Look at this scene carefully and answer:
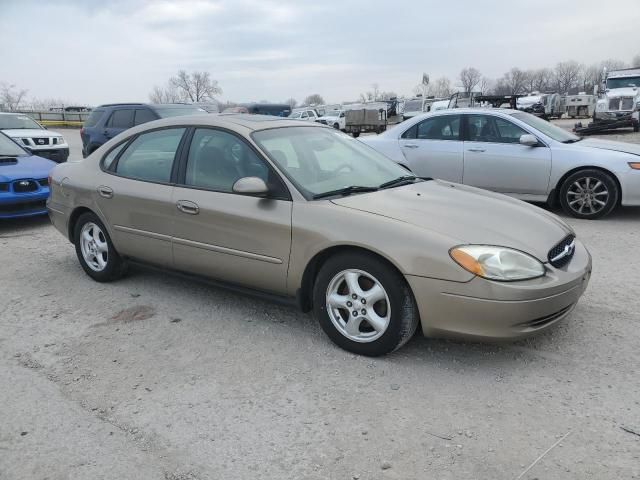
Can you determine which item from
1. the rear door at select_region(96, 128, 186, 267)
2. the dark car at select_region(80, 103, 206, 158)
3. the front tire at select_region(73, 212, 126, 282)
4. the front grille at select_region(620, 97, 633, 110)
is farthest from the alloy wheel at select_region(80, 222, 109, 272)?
the front grille at select_region(620, 97, 633, 110)

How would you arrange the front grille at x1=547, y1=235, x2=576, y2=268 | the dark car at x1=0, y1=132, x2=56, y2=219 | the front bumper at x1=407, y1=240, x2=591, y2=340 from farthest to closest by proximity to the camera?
the dark car at x1=0, y1=132, x2=56, y2=219
the front grille at x1=547, y1=235, x2=576, y2=268
the front bumper at x1=407, y1=240, x2=591, y2=340

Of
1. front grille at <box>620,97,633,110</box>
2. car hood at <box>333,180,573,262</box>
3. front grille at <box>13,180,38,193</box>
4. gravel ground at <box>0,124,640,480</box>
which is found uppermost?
front grille at <box>620,97,633,110</box>

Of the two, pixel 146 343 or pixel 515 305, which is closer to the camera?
pixel 515 305

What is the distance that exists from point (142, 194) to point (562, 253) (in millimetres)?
3158

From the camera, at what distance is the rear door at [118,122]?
12.1 m

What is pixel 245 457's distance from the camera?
2484 millimetres

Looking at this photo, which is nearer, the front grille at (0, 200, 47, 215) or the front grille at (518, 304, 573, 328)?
the front grille at (518, 304, 573, 328)

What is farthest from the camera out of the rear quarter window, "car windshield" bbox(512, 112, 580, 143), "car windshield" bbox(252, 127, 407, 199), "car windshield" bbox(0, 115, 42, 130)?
Answer: "car windshield" bbox(0, 115, 42, 130)

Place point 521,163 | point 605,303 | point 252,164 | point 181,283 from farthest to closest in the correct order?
point 521,163 → point 181,283 → point 605,303 → point 252,164

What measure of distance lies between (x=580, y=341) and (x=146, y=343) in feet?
9.60

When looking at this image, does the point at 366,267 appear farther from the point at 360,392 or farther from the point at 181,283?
the point at 181,283

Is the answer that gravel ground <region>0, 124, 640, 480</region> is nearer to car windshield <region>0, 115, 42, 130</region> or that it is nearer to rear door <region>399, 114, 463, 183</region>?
rear door <region>399, 114, 463, 183</region>

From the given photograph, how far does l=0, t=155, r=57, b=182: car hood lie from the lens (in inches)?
282

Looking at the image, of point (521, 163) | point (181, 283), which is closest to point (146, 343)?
point (181, 283)
